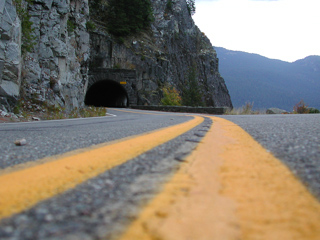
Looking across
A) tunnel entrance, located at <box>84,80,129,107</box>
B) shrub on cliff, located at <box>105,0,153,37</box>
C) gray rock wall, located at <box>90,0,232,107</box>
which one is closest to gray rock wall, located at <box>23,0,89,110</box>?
gray rock wall, located at <box>90,0,232,107</box>

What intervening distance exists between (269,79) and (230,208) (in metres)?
169

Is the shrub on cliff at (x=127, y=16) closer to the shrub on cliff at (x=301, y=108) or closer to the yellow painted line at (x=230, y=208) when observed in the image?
the shrub on cliff at (x=301, y=108)

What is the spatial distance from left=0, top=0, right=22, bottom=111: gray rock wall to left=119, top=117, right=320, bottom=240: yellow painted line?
8.85m

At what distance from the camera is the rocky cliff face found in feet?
30.4

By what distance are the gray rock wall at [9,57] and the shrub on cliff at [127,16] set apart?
2546 cm

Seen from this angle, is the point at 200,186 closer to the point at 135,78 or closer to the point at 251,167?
the point at 251,167

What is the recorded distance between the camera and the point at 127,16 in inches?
1431

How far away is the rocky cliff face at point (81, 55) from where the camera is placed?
9258mm

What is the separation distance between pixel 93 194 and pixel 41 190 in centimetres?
23

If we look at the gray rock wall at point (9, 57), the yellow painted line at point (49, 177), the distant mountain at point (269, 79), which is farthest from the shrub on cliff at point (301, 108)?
the distant mountain at point (269, 79)

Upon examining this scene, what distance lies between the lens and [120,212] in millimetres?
815

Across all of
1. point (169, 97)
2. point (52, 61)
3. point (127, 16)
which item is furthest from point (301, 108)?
point (127, 16)

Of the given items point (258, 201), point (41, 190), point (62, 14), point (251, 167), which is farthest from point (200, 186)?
point (62, 14)

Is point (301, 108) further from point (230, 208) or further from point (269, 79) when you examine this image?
point (269, 79)
